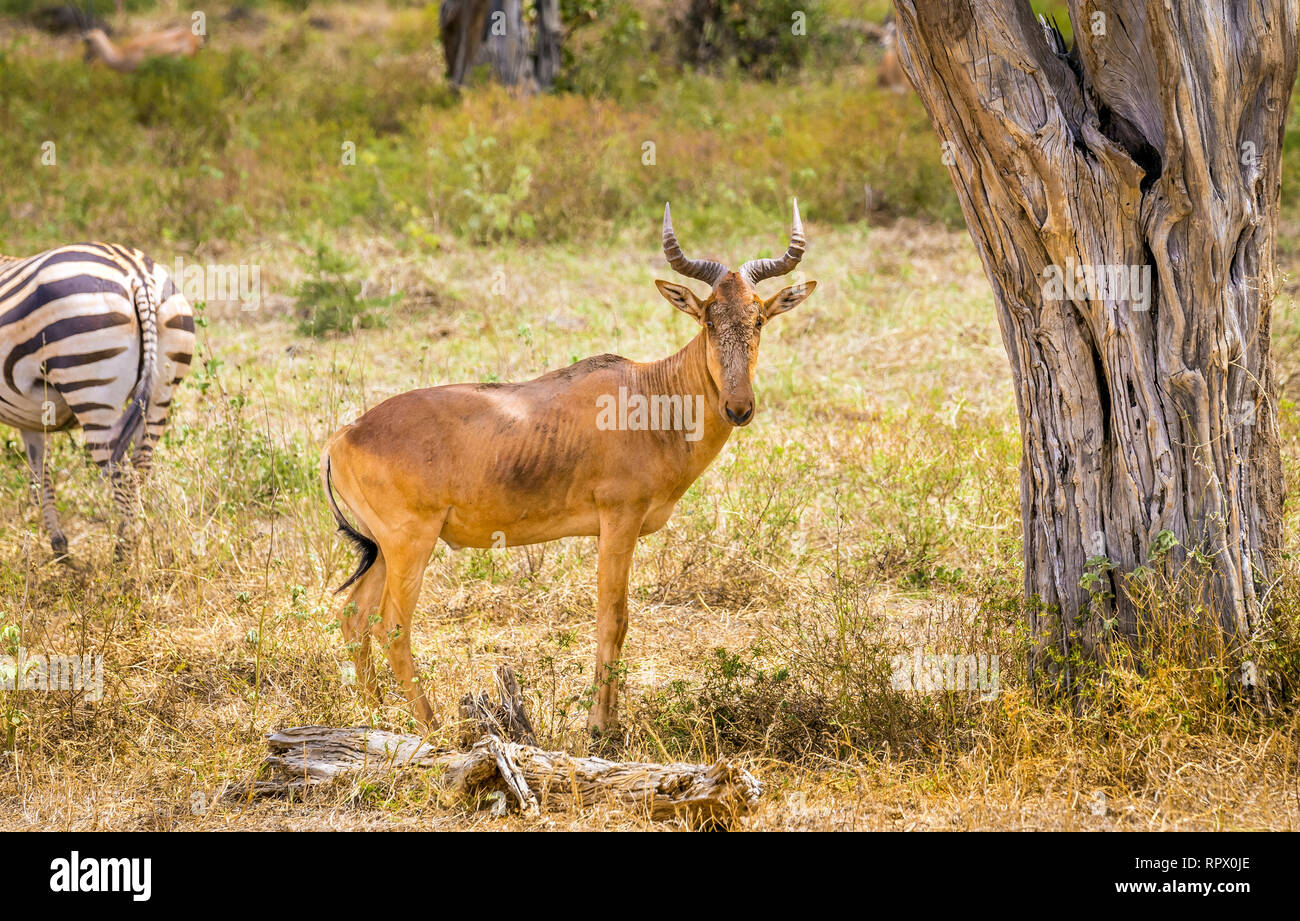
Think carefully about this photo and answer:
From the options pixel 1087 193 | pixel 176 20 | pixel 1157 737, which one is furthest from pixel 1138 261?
pixel 176 20

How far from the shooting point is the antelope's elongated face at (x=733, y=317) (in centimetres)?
493

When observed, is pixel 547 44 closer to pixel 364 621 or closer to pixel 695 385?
pixel 695 385

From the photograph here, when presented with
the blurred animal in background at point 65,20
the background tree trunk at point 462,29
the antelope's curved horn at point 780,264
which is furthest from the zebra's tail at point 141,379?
the blurred animal in background at point 65,20

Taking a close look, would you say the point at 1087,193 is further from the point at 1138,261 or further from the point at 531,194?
the point at 531,194

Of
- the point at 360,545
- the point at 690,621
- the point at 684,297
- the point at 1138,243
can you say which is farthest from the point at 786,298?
the point at 360,545

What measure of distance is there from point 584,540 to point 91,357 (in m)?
3.11

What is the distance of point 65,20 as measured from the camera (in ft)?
79.6

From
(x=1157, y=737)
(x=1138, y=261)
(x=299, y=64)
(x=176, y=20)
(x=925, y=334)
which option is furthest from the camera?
(x=176, y=20)

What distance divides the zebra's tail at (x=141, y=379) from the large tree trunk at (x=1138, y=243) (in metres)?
4.82

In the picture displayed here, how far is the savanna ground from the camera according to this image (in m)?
4.59

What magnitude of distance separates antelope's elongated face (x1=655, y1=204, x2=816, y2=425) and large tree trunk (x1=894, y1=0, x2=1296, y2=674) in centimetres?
88

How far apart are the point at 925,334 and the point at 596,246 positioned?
4039 mm

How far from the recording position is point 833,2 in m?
22.7

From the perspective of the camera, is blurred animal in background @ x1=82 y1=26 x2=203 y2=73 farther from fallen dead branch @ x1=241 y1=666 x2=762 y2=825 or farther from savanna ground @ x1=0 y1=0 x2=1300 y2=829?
fallen dead branch @ x1=241 y1=666 x2=762 y2=825
